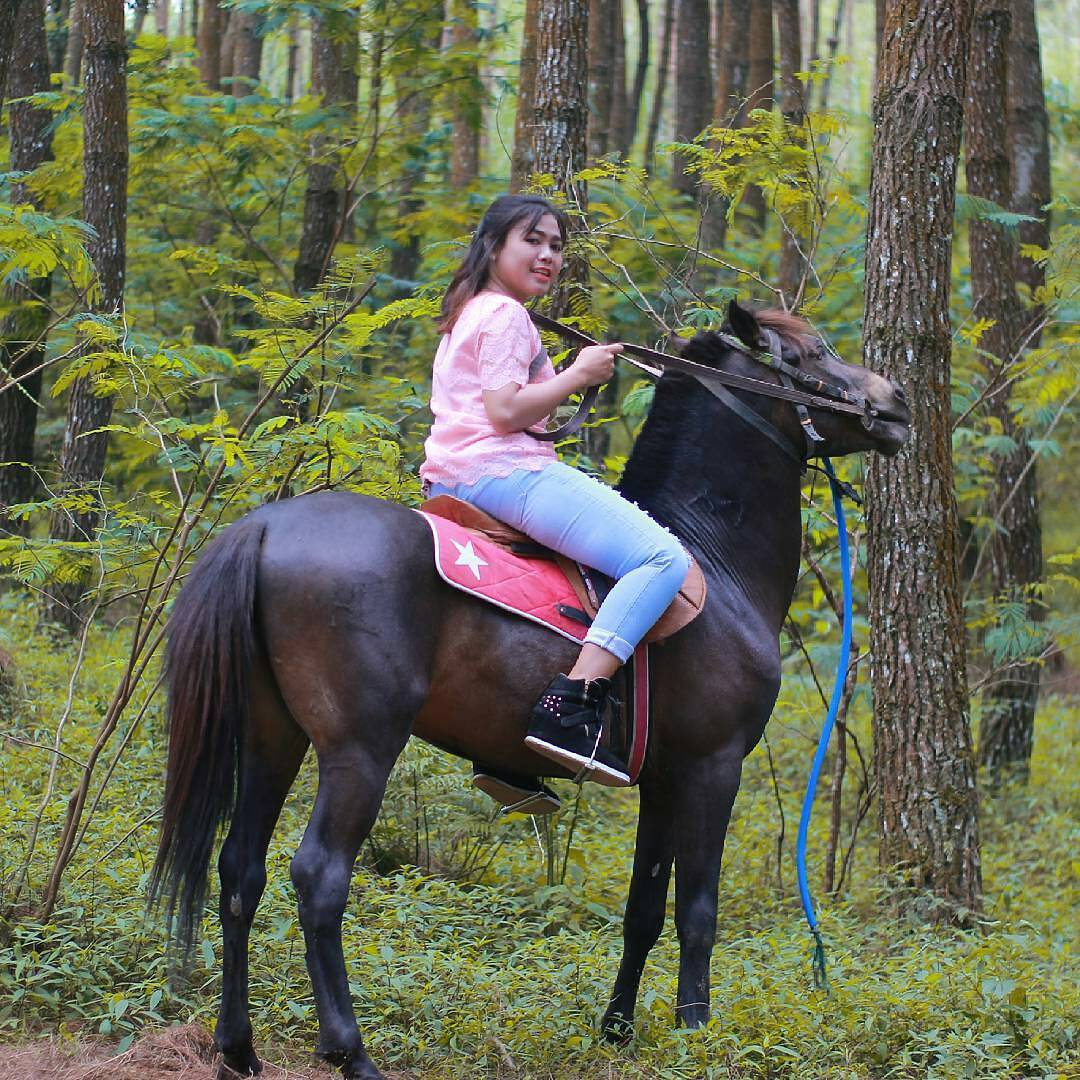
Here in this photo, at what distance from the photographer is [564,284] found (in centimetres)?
779

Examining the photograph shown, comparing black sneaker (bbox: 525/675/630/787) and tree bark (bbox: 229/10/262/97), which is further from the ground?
tree bark (bbox: 229/10/262/97)

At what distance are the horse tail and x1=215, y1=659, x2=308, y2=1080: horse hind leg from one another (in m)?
0.07

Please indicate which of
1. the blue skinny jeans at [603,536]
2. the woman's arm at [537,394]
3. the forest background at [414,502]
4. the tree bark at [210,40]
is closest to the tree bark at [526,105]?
the forest background at [414,502]

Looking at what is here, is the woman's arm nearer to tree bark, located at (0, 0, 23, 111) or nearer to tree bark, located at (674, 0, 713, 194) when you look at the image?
tree bark, located at (0, 0, 23, 111)

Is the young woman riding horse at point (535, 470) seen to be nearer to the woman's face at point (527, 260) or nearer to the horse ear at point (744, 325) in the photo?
the woman's face at point (527, 260)

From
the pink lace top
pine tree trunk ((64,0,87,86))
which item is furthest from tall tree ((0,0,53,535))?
the pink lace top

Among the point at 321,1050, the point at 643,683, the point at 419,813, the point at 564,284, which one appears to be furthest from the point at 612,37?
the point at 321,1050

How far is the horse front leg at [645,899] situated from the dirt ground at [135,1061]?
947 mm

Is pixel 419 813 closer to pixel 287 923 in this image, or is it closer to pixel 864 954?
pixel 287 923

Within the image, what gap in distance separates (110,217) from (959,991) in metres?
8.14

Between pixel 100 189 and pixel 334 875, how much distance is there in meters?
7.42

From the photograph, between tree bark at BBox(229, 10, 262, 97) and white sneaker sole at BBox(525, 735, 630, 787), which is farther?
tree bark at BBox(229, 10, 262, 97)

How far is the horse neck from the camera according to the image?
16.4ft

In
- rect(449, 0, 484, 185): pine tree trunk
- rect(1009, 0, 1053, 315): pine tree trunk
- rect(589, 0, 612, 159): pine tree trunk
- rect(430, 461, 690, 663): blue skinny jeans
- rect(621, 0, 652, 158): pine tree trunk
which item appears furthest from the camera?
rect(621, 0, 652, 158): pine tree trunk
